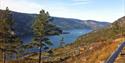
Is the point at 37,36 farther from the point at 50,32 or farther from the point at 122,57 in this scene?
the point at 122,57

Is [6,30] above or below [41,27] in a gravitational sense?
below

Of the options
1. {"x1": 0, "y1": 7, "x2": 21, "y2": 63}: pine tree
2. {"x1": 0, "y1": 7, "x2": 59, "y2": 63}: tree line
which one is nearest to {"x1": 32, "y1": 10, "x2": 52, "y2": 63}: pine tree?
{"x1": 0, "y1": 7, "x2": 59, "y2": 63}: tree line

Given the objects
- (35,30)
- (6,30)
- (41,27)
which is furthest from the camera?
(6,30)

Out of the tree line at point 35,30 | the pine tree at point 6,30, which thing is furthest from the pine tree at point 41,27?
the pine tree at point 6,30

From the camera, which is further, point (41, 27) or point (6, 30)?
point (6, 30)

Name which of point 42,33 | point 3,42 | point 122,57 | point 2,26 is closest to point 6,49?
point 3,42

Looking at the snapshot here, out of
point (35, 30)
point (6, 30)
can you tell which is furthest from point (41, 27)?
point (6, 30)

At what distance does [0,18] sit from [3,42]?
5527mm

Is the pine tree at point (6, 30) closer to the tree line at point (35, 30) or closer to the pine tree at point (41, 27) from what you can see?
the tree line at point (35, 30)

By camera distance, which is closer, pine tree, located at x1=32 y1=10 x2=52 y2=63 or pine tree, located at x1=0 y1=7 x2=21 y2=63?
pine tree, located at x1=32 y1=10 x2=52 y2=63

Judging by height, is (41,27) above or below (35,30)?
above

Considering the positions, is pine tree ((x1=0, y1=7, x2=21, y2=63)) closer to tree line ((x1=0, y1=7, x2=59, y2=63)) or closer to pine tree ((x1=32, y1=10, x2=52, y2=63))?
tree line ((x1=0, y1=7, x2=59, y2=63))

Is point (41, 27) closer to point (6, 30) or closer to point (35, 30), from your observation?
point (35, 30)

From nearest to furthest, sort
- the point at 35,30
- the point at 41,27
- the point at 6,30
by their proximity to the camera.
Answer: the point at 41,27 → the point at 35,30 → the point at 6,30
